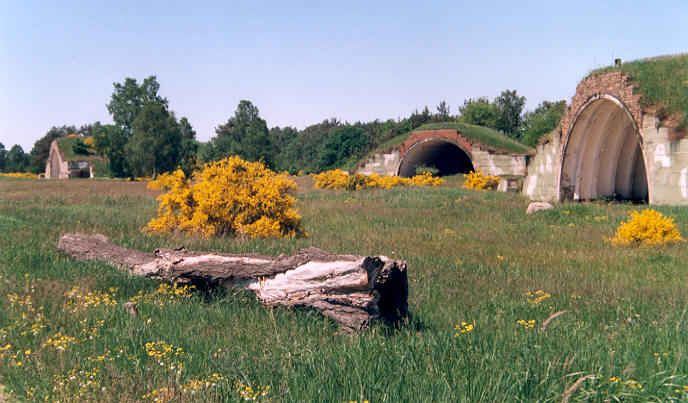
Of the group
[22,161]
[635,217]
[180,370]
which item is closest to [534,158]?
[635,217]

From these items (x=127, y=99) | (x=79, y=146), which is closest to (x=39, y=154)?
(x=79, y=146)

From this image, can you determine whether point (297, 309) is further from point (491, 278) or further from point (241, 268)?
point (491, 278)

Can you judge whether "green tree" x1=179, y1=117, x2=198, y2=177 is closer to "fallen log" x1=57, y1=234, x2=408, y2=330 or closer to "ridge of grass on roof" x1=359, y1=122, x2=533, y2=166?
"ridge of grass on roof" x1=359, y1=122, x2=533, y2=166

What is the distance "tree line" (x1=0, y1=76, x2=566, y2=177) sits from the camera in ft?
185

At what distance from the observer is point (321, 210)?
19.4 meters

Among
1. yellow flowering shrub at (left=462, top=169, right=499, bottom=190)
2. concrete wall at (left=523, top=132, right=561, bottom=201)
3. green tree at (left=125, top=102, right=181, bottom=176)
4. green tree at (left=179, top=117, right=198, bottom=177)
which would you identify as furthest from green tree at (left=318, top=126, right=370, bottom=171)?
concrete wall at (left=523, top=132, right=561, bottom=201)

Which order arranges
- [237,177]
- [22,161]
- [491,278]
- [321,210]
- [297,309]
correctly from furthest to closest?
1. [22,161]
2. [321,210]
3. [237,177]
4. [491,278]
5. [297,309]

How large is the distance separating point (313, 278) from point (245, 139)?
61.7m

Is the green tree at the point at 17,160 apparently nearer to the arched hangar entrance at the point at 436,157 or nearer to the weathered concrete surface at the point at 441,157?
the weathered concrete surface at the point at 441,157

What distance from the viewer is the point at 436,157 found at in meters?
53.8

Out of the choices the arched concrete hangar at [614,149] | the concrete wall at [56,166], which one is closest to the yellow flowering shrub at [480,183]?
the arched concrete hangar at [614,149]

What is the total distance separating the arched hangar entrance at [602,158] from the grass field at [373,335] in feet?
47.2

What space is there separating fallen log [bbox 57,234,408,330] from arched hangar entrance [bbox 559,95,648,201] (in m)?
20.5

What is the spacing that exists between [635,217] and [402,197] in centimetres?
1308
